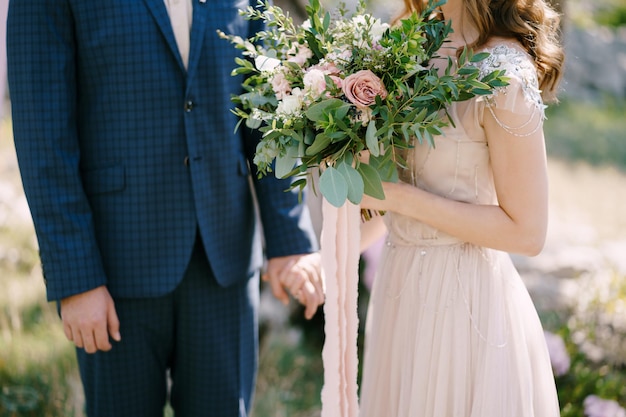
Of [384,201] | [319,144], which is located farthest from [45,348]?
[319,144]

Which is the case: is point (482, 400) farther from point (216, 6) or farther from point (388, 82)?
point (216, 6)

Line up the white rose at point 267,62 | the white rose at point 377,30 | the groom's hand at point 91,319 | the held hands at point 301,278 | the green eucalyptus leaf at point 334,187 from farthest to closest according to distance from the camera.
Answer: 1. the held hands at point 301,278
2. the groom's hand at point 91,319
3. the white rose at point 267,62
4. the white rose at point 377,30
5. the green eucalyptus leaf at point 334,187

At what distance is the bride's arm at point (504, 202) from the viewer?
6.05 ft

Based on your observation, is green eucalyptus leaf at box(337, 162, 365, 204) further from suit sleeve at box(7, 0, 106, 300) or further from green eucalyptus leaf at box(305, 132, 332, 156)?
suit sleeve at box(7, 0, 106, 300)

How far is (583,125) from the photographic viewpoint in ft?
38.6

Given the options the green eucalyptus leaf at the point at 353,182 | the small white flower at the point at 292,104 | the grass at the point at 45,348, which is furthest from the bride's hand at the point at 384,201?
the grass at the point at 45,348

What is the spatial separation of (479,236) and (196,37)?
1058mm

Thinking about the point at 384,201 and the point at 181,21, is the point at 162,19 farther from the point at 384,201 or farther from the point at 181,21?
the point at 384,201

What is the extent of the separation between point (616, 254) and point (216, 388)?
10.4ft

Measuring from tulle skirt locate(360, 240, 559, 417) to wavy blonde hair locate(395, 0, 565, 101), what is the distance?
58 centimetres

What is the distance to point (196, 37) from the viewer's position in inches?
85.4

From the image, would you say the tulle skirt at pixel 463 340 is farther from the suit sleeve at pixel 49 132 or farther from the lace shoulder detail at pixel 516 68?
the suit sleeve at pixel 49 132

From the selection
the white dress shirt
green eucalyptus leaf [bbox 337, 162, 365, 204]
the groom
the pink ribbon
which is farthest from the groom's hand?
green eucalyptus leaf [bbox 337, 162, 365, 204]

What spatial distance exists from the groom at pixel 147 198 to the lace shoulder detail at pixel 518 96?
2.84 feet
